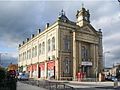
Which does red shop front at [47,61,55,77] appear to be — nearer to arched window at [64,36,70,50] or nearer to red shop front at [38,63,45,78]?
red shop front at [38,63,45,78]

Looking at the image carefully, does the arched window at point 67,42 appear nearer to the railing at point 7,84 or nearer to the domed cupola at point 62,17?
the domed cupola at point 62,17

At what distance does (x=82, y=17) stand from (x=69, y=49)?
10584 mm

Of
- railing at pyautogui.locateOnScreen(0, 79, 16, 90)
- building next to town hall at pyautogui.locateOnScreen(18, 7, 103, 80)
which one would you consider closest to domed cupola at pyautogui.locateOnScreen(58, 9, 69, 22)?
building next to town hall at pyautogui.locateOnScreen(18, 7, 103, 80)

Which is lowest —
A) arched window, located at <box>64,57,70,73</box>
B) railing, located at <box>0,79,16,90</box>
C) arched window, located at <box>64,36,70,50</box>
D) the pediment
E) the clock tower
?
railing, located at <box>0,79,16,90</box>

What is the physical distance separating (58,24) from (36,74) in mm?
21823

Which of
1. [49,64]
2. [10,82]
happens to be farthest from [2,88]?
[49,64]

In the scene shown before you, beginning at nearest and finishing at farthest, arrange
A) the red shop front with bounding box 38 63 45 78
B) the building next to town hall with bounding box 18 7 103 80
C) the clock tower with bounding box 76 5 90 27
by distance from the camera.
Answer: the building next to town hall with bounding box 18 7 103 80 → the clock tower with bounding box 76 5 90 27 → the red shop front with bounding box 38 63 45 78

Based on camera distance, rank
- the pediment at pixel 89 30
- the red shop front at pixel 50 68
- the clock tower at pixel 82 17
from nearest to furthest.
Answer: the red shop front at pixel 50 68 → the pediment at pixel 89 30 → the clock tower at pixel 82 17

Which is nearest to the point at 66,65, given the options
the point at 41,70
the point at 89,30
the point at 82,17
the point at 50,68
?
the point at 50,68

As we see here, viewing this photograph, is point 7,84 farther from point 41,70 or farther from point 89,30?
point 41,70

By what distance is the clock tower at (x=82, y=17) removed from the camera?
80438 mm

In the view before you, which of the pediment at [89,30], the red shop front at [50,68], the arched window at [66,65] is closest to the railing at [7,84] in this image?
the arched window at [66,65]

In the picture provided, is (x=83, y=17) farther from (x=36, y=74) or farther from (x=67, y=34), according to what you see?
(x=36, y=74)

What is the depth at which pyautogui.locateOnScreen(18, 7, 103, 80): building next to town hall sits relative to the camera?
2889 inches
